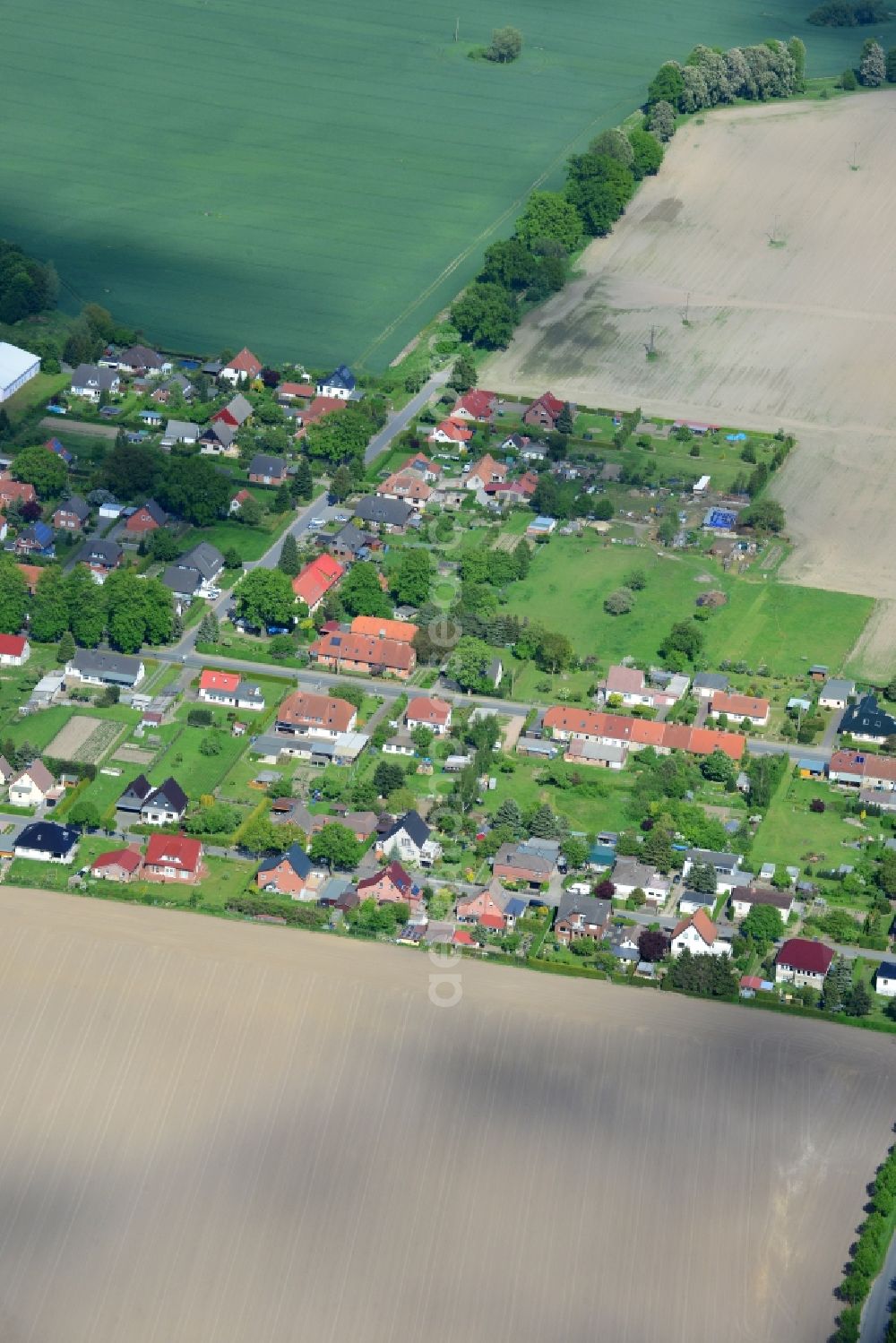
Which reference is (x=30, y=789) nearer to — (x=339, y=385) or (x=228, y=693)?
(x=228, y=693)

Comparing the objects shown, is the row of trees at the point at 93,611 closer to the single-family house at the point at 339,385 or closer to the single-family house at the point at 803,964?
the single-family house at the point at 339,385

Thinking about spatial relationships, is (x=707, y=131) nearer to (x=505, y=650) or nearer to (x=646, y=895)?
(x=505, y=650)

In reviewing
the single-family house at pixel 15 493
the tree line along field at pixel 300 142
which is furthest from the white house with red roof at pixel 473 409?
the single-family house at pixel 15 493

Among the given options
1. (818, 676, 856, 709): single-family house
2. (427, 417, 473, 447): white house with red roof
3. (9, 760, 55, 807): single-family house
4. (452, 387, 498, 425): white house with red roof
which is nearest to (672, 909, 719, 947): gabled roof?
(818, 676, 856, 709): single-family house

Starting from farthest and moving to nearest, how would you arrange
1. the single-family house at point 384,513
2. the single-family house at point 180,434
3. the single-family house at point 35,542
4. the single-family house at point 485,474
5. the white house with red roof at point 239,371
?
the white house with red roof at point 239,371 < the single-family house at point 180,434 < the single-family house at point 485,474 < the single-family house at point 384,513 < the single-family house at point 35,542

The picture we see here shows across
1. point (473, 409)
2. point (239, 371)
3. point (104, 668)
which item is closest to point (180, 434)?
point (239, 371)

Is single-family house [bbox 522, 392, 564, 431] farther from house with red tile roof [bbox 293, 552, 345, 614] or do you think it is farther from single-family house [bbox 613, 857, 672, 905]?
single-family house [bbox 613, 857, 672, 905]
